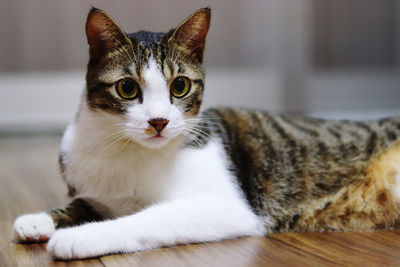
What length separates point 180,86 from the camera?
4.83 ft

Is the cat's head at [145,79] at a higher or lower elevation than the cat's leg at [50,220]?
higher

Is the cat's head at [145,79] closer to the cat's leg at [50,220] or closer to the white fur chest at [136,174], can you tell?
the white fur chest at [136,174]

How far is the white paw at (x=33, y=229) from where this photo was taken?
55.9 inches

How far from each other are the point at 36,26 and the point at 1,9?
0.92 ft

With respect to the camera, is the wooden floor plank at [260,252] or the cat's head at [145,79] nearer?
the wooden floor plank at [260,252]

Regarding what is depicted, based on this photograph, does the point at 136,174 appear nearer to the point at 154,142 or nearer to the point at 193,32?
the point at 154,142

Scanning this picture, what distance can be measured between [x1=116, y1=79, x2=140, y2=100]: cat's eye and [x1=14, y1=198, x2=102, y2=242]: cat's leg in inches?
16.0

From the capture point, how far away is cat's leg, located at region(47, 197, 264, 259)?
1257mm

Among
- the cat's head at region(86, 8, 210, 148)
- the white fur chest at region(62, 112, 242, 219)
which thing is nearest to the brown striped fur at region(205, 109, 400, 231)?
the white fur chest at region(62, 112, 242, 219)

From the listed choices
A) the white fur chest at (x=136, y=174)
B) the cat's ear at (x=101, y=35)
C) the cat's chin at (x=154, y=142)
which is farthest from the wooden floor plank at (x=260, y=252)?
the cat's ear at (x=101, y=35)

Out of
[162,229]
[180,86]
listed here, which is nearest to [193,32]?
[180,86]

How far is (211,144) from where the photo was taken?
1621 mm

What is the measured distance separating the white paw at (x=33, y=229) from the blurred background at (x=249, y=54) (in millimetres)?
2473

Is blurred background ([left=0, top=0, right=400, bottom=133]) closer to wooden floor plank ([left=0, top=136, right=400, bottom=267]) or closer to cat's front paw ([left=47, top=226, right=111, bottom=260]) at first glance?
wooden floor plank ([left=0, top=136, right=400, bottom=267])
